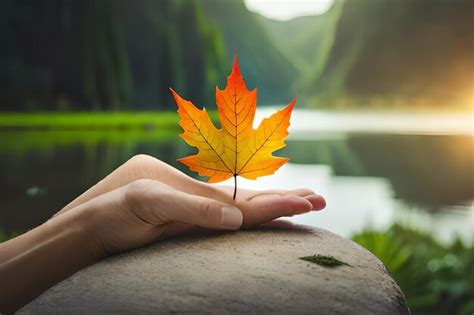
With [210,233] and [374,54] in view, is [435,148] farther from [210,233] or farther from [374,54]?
[210,233]

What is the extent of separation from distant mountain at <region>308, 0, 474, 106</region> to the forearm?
56.6 feet

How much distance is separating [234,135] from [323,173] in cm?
890

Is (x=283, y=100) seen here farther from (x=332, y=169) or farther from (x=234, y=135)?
(x=234, y=135)

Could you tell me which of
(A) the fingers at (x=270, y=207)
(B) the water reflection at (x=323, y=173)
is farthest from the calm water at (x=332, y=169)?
(A) the fingers at (x=270, y=207)

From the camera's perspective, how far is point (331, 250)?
68cm

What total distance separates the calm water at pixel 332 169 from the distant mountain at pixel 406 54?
241 cm

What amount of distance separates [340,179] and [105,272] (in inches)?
366

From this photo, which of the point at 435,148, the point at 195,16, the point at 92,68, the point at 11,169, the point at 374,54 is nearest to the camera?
the point at 11,169

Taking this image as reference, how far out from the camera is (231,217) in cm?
71

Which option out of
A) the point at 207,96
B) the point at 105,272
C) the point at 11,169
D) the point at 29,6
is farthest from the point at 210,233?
the point at 207,96

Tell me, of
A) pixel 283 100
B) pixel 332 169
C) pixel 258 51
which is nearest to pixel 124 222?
pixel 332 169

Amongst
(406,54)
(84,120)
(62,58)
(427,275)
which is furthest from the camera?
(406,54)

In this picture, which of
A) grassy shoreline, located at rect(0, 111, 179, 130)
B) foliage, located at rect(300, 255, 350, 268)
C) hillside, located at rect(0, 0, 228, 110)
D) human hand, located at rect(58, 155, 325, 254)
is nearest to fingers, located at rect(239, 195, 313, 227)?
human hand, located at rect(58, 155, 325, 254)

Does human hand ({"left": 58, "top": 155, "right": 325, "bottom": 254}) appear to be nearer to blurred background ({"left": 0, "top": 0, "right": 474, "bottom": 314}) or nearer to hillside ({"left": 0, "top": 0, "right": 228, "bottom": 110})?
blurred background ({"left": 0, "top": 0, "right": 474, "bottom": 314})
